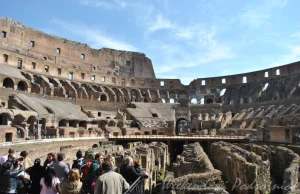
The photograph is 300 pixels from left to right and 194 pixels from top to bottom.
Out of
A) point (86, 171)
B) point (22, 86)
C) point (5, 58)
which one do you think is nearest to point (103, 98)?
point (22, 86)

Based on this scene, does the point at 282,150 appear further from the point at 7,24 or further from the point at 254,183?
the point at 7,24

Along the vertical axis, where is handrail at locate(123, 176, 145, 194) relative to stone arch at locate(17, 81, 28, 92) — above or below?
below

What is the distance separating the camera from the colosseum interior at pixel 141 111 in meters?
17.3

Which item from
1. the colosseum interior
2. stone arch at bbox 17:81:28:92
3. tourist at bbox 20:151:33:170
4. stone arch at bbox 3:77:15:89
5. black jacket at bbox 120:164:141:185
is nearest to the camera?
black jacket at bbox 120:164:141:185

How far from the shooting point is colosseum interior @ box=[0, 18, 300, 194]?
17.3 m

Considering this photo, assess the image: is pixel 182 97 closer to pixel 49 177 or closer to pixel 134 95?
pixel 134 95

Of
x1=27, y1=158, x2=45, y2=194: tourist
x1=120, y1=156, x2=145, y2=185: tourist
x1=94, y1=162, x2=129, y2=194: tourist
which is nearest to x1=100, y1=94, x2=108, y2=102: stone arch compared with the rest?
x1=27, y1=158, x2=45, y2=194: tourist

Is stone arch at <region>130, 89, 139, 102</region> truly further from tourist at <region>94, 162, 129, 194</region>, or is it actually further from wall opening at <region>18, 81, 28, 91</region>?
tourist at <region>94, 162, 129, 194</region>

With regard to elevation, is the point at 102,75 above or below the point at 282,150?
above

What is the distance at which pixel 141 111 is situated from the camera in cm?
4988

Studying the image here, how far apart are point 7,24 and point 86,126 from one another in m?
26.6

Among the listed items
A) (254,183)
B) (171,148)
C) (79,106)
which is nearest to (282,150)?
(254,183)

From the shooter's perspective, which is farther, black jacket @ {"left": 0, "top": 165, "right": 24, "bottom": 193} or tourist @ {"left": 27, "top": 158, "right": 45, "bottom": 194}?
tourist @ {"left": 27, "top": 158, "right": 45, "bottom": 194}

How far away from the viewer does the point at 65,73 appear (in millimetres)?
52062
